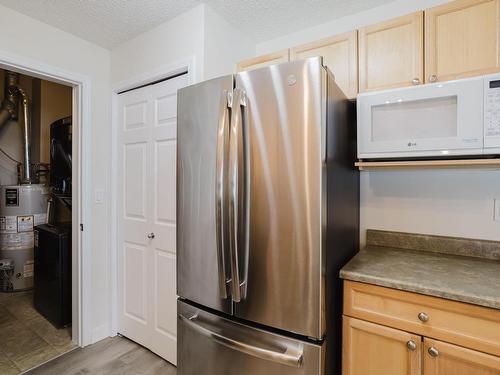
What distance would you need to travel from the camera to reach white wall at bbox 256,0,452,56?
1.65 metres

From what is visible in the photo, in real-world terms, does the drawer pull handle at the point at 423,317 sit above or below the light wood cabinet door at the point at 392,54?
below

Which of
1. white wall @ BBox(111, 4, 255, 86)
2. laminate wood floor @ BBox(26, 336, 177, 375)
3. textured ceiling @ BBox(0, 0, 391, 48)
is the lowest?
laminate wood floor @ BBox(26, 336, 177, 375)

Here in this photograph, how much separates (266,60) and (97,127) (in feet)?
4.81

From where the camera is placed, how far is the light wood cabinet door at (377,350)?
3.61ft

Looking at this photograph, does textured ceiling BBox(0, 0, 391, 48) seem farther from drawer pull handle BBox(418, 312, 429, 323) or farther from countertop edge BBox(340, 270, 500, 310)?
drawer pull handle BBox(418, 312, 429, 323)

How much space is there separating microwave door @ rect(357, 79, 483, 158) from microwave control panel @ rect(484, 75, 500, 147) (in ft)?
0.08

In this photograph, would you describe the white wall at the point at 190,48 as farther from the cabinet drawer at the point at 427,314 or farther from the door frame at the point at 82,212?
the cabinet drawer at the point at 427,314

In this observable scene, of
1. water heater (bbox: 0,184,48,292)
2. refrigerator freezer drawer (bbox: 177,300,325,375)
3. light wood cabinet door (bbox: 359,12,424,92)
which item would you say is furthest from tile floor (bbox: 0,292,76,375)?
light wood cabinet door (bbox: 359,12,424,92)

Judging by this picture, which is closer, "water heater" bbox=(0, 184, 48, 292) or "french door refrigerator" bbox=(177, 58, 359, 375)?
"french door refrigerator" bbox=(177, 58, 359, 375)

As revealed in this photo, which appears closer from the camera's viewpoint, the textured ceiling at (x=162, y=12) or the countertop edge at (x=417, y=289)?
the countertop edge at (x=417, y=289)

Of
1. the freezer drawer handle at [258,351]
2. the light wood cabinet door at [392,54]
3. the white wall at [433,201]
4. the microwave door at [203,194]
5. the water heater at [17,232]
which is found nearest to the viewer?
the freezer drawer handle at [258,351]

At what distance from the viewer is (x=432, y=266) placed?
52.4 inches

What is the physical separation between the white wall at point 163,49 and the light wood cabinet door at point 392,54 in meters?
0.97

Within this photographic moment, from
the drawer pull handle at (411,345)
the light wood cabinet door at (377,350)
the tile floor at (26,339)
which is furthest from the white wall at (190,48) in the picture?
the tile floor at (26,339)
